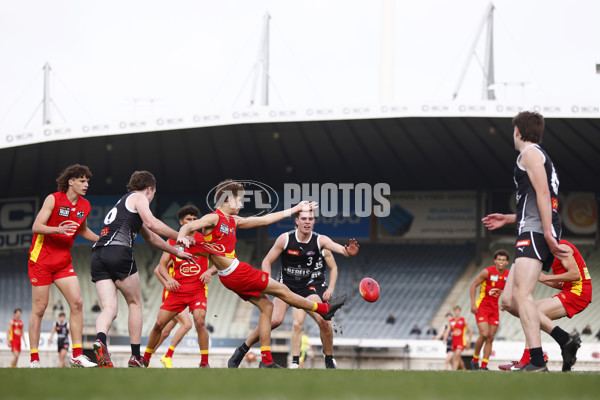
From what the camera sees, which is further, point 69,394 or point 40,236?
point 40,236

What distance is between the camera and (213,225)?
338 inches

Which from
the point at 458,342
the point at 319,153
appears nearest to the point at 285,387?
the point at 458,342

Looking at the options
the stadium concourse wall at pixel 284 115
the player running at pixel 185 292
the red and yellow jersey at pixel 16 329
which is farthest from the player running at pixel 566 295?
the red and yellow jersey at pixel 16 329

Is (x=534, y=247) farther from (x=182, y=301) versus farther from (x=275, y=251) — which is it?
(x=182, y=301)

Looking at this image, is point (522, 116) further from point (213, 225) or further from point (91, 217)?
point (91, 217)

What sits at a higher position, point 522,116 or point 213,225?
point 522,116

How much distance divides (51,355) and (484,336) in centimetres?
1662

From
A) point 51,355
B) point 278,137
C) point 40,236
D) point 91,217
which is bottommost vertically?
point 51,355

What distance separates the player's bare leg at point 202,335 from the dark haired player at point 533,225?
5175 mm

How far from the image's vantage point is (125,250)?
29.2 ft

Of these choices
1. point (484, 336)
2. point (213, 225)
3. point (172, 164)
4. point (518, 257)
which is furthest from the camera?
point (172, 164)

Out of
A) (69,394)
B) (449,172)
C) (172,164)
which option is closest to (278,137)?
(172,164)

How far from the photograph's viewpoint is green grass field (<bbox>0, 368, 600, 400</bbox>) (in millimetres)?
3972

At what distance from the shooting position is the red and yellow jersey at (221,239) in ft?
28.1
